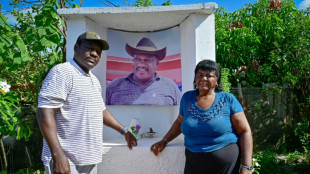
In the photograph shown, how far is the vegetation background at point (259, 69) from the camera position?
446 centimetres

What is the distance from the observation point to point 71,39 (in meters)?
3.29

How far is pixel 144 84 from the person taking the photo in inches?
158

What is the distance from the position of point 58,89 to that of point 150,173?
1699mm

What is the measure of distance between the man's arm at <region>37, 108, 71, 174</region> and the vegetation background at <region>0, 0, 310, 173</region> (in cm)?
215

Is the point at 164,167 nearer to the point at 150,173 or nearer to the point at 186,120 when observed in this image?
the point at 150,173

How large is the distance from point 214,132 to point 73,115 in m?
1.12

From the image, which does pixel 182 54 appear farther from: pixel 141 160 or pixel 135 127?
pixel 141 160

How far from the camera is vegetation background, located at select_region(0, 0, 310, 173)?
4457 mm

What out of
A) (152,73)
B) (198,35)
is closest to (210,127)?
(198,35)

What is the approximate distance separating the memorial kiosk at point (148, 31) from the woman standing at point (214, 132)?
846 millimetres

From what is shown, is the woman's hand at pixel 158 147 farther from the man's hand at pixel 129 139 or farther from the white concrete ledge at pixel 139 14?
the white concrete ledge at pixel 139 14

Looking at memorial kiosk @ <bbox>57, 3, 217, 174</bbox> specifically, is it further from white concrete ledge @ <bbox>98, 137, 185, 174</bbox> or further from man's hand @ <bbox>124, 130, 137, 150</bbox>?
man's hand @ <bbox>124, 130, 137, 150</bbox>

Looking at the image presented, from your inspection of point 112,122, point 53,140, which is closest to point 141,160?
point 112,122

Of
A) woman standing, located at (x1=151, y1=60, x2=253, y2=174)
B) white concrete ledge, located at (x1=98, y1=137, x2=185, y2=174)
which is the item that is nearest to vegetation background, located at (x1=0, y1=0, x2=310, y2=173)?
white concrete ledge, located at (x1=98, y1=137, x2=185, y2=174)
